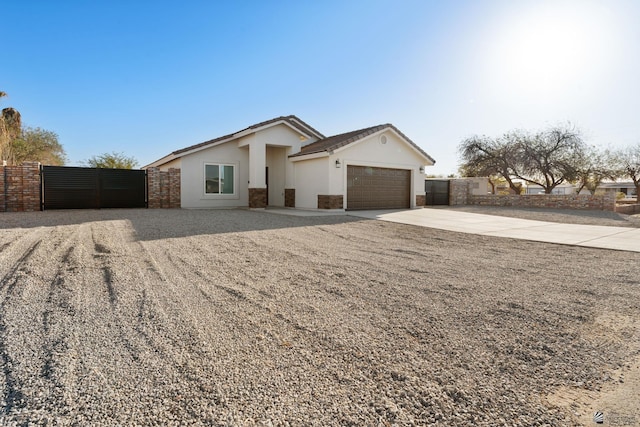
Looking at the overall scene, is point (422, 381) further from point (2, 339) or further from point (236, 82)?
point (236, 82)

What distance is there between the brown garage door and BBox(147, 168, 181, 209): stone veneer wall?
8621 millimetres

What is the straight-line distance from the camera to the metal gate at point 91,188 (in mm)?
13586

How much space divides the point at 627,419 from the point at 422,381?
106 centimetres

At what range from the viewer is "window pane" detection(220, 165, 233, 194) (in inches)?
672

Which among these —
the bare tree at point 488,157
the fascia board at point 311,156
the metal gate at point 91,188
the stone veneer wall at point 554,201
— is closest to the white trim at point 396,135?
the fascia board at point 311,156

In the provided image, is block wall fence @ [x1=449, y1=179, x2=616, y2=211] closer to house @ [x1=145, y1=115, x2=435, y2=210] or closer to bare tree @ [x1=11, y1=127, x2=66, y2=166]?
house @ [x1=145, y1=115, x2=435, y2=210]

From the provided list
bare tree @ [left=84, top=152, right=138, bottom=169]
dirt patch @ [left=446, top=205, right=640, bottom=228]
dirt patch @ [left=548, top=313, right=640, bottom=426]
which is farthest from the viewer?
bare tree @ [left=84, top=152, right=138, bottom=169]

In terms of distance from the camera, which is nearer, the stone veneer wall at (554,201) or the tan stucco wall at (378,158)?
the tan stucco wall at (378,158)

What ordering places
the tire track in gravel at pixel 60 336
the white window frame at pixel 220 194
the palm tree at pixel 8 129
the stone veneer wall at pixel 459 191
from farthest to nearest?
the stone veneer wall at pixel 459 191 < the palm tree at pixel 8 129 < the white window frame at pixel 220 194 < the tire track in gravel at pixel 60 336

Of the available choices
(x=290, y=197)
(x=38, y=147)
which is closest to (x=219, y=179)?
(x=290, y=197)

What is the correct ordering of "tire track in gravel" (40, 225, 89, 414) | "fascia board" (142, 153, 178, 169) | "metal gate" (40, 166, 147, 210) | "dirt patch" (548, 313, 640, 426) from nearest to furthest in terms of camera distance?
"dirt patch" (548, 313, 640, 426), "tire track in gravel" (40, 225, 89, 414), "metal gate" (40, 166, 147, 210), "fascia board" (142, 153, 178, 169)

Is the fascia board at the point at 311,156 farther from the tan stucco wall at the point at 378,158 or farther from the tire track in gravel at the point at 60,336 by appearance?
the tire track in gravel at the point at 60,336

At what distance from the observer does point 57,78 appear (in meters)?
16.2

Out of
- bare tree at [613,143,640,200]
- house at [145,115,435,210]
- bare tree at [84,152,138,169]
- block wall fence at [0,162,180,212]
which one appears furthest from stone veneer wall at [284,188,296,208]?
bare tree at [613,143,640,200]
